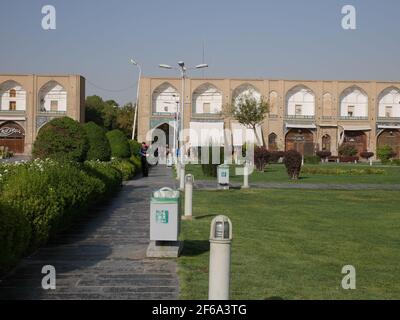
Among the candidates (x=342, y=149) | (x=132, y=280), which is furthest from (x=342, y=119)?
(x=132, y=280)

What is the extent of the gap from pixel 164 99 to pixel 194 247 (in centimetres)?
4925

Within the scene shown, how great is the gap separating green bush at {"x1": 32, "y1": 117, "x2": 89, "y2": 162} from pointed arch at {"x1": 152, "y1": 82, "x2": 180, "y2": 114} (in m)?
44.0

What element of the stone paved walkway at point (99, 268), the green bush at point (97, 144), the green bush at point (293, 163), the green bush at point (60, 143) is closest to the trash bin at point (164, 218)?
the stone paved walkway at point (99, 268)

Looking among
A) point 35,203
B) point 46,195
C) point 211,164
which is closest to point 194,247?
point 46,195

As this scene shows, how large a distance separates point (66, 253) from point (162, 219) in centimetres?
133

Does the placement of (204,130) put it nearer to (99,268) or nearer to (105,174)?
(105,174)

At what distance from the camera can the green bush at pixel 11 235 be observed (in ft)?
18.2

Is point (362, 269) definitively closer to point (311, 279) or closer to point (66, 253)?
point (311, 279)

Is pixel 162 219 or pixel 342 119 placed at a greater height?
pixel 342 119

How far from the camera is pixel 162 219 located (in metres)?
7.40

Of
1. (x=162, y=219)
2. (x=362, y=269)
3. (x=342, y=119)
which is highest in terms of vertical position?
(x=342, y=119)

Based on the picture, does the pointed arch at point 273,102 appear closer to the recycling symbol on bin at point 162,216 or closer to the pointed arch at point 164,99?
the pointed arch at point 164,99
